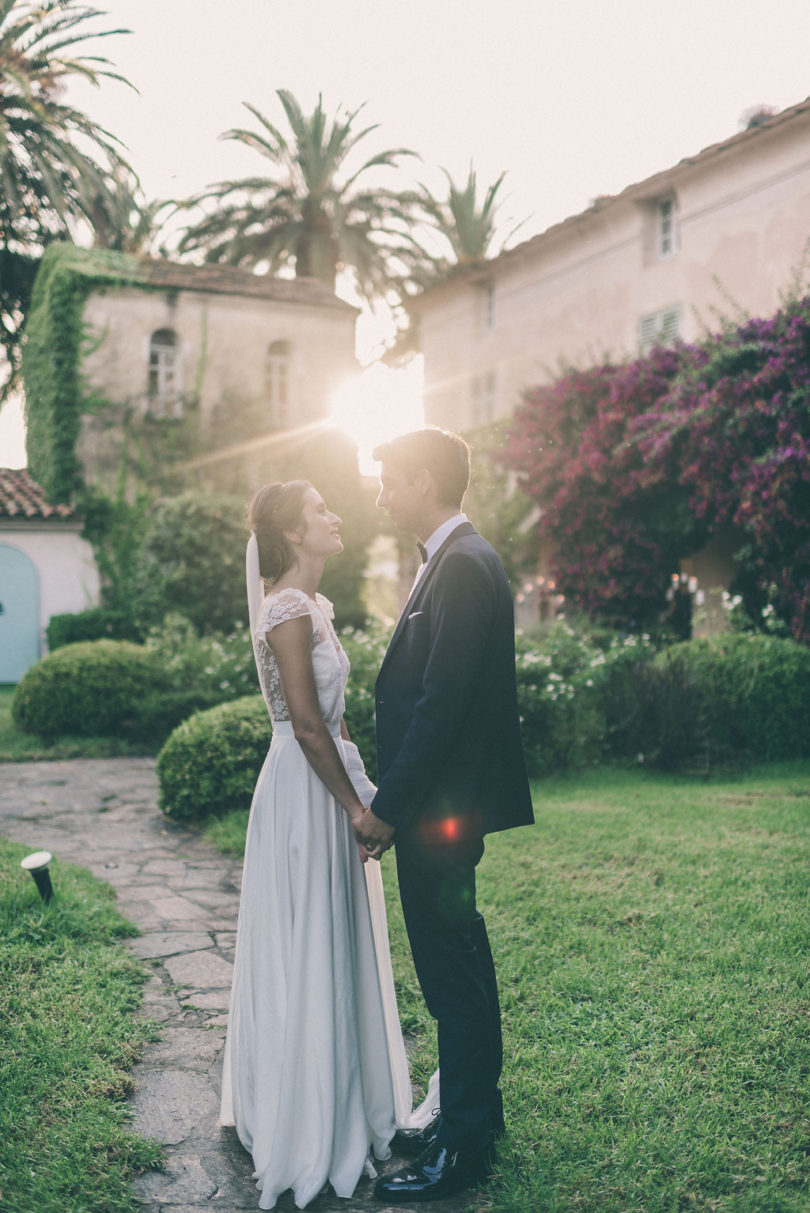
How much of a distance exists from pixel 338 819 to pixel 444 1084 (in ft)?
2.76

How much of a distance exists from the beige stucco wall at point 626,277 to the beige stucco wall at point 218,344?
2.44 m

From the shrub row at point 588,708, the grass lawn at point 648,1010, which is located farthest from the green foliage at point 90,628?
the grass lawn at point 648,1010

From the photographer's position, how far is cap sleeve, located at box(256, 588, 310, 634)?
3.10 m

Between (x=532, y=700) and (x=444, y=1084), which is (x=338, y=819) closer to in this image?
(x=444, y=1084)

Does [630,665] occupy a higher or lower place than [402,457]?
lower

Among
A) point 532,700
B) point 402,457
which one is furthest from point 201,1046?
point 532,700

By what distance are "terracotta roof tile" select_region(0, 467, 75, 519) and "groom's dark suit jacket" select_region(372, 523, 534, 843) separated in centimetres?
1760

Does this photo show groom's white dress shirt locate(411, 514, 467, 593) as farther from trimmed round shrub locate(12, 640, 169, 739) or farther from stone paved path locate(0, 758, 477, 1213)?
trimmed round shrub locate(12, 640, 169, 739)

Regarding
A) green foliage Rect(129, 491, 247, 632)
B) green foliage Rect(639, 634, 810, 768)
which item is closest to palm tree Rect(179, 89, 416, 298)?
green foliage Rect(129, 491, 247, 632)

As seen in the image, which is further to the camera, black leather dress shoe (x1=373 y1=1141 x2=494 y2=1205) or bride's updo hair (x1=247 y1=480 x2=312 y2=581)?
bride's updo hair (x1=247 y1=480 x2=312 y2=581)

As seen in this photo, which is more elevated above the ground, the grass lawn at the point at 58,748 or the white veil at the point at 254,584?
the white veil at the point at 254,584

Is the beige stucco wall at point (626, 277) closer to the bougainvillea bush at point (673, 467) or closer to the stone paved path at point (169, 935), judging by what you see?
the bougainvillea bush at point (673, 467)

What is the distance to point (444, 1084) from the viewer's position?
2973mm

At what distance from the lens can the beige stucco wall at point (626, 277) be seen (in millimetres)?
13836
